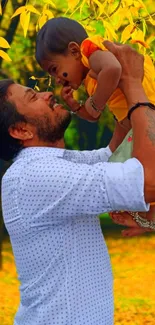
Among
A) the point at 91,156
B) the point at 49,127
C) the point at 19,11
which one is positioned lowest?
the point at 91,156

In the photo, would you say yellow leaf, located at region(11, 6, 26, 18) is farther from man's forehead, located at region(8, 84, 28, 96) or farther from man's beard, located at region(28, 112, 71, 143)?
man's beard, located at region(28, 112, 71, 143)

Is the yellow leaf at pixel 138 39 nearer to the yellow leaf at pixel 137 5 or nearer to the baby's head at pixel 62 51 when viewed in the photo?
the baby's head at pixel 62 51

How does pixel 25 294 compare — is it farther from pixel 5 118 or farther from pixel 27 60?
pixel 27 60

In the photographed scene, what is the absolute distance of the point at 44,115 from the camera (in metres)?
2.07

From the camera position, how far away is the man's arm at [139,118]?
1835 millimetres

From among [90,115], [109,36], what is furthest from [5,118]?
[109,36]

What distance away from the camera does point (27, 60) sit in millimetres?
5191

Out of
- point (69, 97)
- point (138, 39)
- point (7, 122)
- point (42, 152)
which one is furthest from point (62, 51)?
point (42, 152)

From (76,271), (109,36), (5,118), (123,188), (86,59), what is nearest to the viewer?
(123,188)

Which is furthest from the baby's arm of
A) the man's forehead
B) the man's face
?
the man's forehead

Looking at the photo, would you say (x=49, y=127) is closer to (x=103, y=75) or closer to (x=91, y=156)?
(x=103, y=75)

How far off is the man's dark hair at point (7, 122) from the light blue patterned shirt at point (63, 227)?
0.08 m

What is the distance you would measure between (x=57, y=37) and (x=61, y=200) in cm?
89

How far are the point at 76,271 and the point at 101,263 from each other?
0.10m
